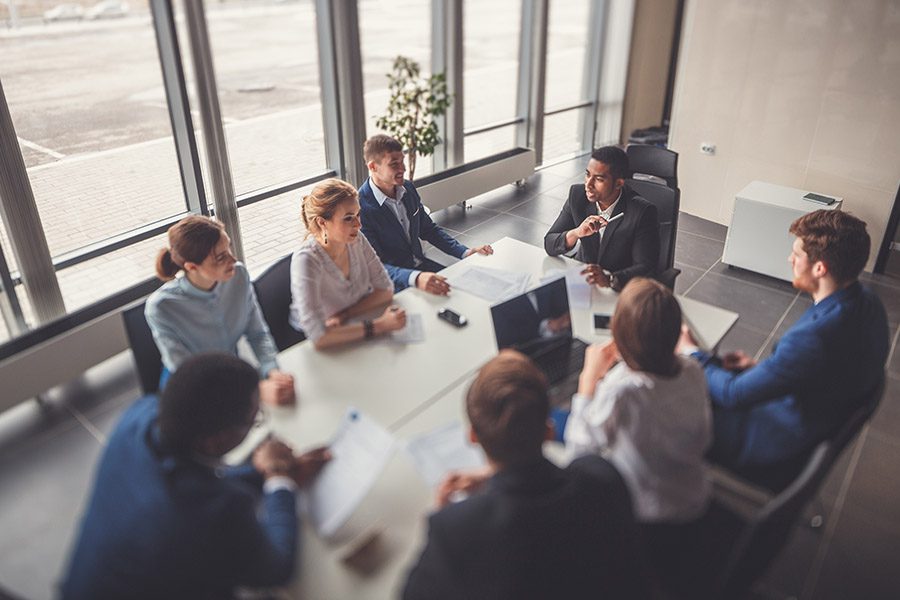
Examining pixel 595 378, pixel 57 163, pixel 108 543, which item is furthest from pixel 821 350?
pixel 57 163

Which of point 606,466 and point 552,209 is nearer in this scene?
point 606,466

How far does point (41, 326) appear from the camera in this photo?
364 centimetres

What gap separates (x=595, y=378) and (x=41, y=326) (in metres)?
3.22

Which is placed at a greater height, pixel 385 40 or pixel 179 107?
pixel 385 40

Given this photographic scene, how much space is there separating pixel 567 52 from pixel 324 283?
618 cm

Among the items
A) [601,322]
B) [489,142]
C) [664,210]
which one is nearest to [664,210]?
[664,210]

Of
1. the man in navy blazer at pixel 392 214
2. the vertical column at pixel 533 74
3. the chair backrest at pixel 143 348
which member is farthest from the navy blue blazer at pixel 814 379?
the vertical column at pixel 533 74

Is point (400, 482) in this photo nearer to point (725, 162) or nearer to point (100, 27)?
point (100, 27)

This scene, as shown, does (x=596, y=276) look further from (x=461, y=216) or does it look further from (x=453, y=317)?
(x=461, y=216)

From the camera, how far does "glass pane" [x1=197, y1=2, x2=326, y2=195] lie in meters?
4.58

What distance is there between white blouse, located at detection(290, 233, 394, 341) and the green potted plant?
268 cm

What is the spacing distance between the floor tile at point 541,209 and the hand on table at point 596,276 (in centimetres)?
311

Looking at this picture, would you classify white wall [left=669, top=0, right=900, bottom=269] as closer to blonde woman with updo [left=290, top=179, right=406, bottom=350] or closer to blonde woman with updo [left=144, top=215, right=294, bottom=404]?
blonde woman with updo [left=290, top=179, right=406, bottom=350]

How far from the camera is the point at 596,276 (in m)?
3.15
